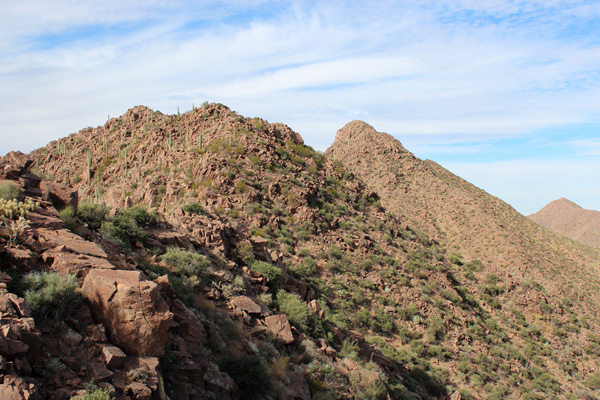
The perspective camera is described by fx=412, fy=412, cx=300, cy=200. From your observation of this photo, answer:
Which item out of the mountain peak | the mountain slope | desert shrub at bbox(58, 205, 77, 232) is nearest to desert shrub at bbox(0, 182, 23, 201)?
desert shrub at bbox(58, 205, 77, 232)

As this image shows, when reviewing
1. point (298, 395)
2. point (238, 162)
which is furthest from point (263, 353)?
point (238, 162)

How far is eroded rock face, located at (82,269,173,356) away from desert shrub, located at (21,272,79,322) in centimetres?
28

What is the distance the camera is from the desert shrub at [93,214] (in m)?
11.3

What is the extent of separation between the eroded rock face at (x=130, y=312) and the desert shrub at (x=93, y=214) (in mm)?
5204

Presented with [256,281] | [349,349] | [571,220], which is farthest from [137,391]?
[571,220]

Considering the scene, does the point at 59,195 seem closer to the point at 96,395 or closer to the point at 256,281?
the point at 96,395

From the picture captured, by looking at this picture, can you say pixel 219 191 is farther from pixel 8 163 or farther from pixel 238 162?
pixel 8 163

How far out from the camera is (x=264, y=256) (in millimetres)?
17312

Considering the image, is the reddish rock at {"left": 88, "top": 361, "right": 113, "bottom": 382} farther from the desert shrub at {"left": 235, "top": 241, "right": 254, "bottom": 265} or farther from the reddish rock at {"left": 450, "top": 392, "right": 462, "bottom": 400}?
the reddish rock at {"left": 450, "top": 392, "right": 462, "bottom": 400}

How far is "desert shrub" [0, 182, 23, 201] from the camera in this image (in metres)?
8.45

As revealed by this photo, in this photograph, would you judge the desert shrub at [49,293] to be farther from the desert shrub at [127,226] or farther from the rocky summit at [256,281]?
the desert shrub at [127,226]

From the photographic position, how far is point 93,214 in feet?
38.7

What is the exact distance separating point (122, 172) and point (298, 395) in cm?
2860

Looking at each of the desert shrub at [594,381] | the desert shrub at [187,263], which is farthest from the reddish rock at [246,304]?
the desert shrub at [594,381]
